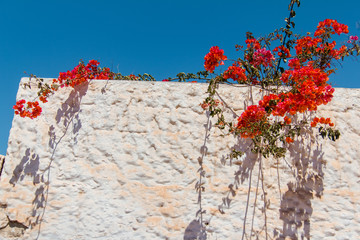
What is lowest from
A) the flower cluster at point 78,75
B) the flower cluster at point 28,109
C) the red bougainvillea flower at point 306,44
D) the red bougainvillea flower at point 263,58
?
the flower cluster at point 28,109

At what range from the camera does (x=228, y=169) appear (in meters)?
3.05

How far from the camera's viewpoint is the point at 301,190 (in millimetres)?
3045

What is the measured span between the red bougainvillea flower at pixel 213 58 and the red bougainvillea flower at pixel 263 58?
608 millimetres

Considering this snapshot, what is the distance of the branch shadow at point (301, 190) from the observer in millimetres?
2963

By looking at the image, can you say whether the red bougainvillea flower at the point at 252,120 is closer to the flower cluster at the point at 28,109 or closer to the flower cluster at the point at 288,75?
the flower cluster at the point at 288,75

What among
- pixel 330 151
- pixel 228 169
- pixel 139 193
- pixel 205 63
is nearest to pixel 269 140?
pixel 228 169

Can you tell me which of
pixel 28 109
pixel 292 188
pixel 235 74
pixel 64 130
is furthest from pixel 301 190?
pixel 28 109

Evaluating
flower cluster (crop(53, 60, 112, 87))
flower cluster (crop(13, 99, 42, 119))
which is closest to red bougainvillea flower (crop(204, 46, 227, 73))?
flower cluster (crop(53, 60, 112, 87))

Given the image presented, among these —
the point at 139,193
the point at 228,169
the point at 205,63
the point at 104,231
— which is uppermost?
the point at 205,63

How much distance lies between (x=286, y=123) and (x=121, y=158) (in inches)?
64.7

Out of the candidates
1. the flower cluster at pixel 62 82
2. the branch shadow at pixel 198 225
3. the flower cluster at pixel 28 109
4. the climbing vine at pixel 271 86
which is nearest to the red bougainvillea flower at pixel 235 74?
the climbing vine at pixel 271 86

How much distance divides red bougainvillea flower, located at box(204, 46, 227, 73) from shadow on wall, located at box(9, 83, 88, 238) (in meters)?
1.29

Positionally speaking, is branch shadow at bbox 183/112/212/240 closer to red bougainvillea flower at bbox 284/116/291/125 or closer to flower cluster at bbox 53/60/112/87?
red bougainvillea flower at bbox 284/116/291/125

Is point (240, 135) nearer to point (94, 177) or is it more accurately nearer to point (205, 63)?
point (205, 63)
